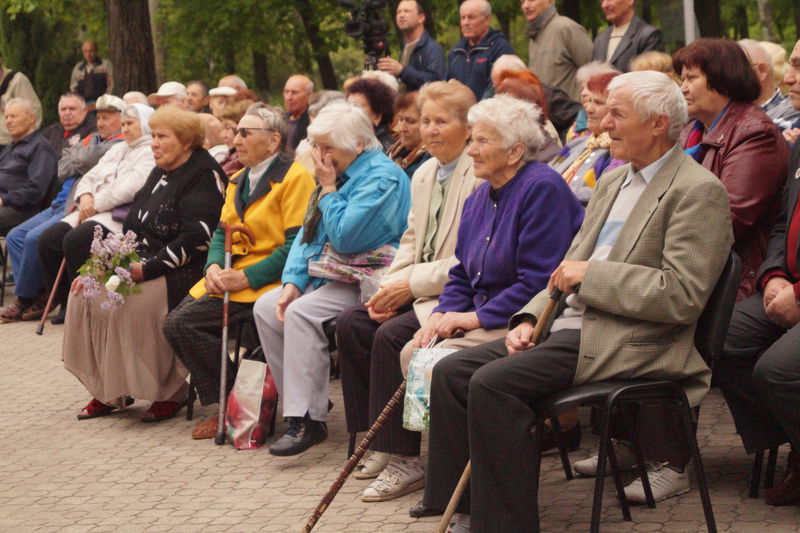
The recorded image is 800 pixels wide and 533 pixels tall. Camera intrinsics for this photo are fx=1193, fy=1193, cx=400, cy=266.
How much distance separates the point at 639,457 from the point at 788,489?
23.2 inches

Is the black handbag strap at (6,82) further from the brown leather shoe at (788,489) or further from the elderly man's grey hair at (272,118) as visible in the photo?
the brown leather shoe at (788,489)

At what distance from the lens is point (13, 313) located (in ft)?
36.3

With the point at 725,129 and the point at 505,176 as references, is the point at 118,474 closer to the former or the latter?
the point at 505,176

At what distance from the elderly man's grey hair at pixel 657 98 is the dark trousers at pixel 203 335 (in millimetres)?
2979

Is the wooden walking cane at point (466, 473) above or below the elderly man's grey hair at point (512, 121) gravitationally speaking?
below

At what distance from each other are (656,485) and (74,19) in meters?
20.7

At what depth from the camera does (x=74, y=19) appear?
23.3 m

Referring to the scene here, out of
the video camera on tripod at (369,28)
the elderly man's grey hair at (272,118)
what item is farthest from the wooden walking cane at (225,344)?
the video camera on tripod at (369,28)

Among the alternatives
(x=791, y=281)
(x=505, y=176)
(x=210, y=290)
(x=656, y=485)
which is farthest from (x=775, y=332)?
(x=210, y=290)

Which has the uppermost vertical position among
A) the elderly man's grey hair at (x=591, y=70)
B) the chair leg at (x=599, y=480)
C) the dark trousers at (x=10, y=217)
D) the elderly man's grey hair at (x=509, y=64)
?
the elderly man's grey hair at (x=509, y=64)

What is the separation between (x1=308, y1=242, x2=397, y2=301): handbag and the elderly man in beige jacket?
1.67m

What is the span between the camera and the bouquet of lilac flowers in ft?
22.6

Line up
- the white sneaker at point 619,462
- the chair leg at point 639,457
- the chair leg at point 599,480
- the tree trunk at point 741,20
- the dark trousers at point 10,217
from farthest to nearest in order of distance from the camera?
the tree trunk at point 741,20 < the dark trousers at point 10,217 < the white sneaker at point 619,462 < the chair leg at point 639,457 < the chair leg at point 599,480

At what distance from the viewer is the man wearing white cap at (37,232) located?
10547mm
